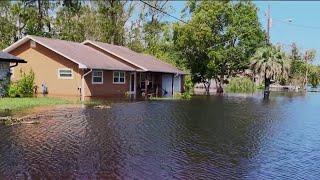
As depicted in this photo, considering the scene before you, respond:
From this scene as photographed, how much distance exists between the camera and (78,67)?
34562 millimetres

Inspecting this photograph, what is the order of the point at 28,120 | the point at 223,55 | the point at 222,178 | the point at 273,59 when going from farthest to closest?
1. the point at 223,55
2. the point at 273,59
3. the point at 28,120
4. the point at 222,178

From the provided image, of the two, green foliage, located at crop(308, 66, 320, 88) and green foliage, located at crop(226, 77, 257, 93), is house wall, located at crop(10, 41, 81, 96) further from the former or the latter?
green foliage, located at crop(308, 66, 320, 88)

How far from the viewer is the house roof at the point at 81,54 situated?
34.2 m

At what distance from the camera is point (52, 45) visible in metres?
35.8

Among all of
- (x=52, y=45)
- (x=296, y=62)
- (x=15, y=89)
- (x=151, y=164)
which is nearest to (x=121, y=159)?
(x=151, y=164)

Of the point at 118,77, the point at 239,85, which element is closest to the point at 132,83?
the point at 118,77

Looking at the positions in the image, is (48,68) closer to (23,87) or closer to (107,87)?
(23,87)

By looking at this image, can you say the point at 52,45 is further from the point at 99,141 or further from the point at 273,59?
the point at 273,59

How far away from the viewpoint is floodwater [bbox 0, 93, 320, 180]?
442 inches

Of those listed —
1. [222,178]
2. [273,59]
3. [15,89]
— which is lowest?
[222,178]

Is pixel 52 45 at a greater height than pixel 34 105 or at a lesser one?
greater

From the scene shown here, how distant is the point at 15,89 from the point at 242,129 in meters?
18.5

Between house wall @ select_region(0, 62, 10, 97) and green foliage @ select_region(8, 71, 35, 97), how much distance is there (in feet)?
1.29

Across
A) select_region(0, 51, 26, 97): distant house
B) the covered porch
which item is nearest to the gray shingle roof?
the covered porch
